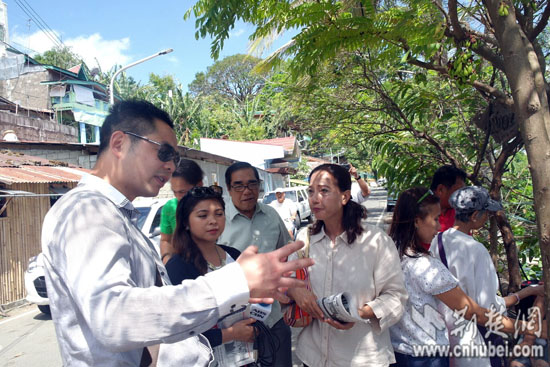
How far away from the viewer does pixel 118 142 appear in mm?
1461

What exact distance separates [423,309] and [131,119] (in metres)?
1.98

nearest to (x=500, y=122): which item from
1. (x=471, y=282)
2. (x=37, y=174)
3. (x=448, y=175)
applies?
(x=448, y=175)

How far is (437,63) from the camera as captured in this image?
3424 mm

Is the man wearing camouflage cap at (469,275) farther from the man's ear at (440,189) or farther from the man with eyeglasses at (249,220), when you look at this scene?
the man with eyeglasses at (249,220)

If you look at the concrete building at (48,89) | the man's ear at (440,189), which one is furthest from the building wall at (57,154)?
the concrete building at (48,89)

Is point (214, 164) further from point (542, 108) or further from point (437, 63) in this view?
point (542, 108)

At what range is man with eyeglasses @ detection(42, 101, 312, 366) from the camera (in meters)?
1.00

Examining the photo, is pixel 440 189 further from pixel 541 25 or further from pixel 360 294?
pixel 360 294

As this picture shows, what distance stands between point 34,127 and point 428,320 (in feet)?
64.4

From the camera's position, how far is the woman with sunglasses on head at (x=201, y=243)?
2320 mm

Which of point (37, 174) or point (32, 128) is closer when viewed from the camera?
point (37, 174)

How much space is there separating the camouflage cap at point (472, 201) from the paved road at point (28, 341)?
64.2 inches

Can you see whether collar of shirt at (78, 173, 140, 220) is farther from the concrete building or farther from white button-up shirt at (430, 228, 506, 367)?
the concrete building

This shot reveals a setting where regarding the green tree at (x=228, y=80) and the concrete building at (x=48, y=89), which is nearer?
the concrete building at (x=48, y=89)
